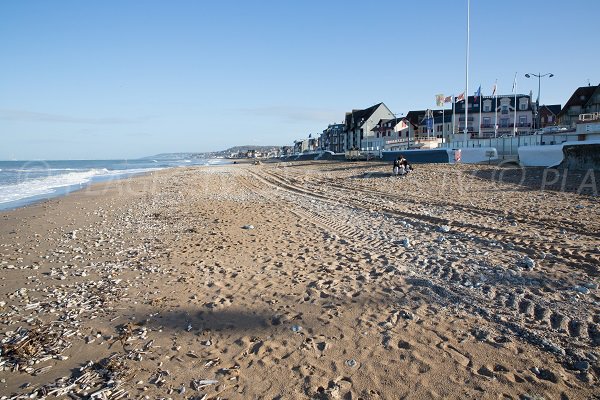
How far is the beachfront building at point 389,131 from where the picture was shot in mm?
74000

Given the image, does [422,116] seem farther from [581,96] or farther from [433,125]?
[581,96]

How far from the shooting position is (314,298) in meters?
5.61

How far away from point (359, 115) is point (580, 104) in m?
46.2

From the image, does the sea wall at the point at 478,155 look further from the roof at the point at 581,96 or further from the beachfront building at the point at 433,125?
the roof at the point at 581,96

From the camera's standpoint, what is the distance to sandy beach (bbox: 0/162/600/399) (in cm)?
372

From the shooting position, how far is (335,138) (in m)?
116

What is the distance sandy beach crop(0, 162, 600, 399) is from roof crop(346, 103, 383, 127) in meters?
81.2

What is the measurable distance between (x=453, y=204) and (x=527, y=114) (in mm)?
66438

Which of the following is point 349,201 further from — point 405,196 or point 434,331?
point 434,331

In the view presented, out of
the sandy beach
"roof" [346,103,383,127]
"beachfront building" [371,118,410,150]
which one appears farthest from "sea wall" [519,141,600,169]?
"roof" [346,103,383,127]

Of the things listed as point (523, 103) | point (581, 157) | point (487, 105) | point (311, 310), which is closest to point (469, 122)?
point (487, 105)

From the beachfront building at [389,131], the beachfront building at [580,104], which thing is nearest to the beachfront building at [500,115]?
the beachfront building at [580,104]

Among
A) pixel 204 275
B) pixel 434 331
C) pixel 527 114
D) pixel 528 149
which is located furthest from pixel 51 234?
pixel 527 114

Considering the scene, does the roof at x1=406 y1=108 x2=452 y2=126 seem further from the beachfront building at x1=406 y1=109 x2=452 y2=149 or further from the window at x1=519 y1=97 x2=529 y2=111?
the window at x1=519 y1=97 x2=529 y2=111
